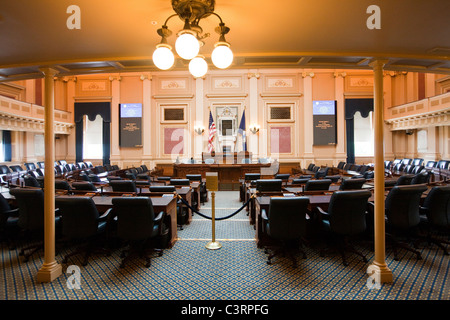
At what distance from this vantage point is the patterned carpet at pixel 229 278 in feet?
7.88

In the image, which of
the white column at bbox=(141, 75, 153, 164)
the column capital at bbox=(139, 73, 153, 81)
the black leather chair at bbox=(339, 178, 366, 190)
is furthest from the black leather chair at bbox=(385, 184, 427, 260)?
the column capital at bbox=(139, 73, 153, 81)

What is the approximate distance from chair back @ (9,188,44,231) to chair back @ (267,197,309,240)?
319 cm

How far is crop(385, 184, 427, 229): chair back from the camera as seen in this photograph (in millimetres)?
3109

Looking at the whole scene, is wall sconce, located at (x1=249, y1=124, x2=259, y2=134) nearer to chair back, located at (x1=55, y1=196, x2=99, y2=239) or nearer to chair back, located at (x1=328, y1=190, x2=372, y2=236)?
chair back, located at (x1=328, y1=190, x2=372, y2=236)

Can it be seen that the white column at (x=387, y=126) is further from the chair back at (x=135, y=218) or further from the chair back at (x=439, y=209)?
the chair back at (x=135, y=218)

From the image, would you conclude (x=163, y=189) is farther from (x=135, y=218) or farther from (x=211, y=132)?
(x=211, y=132)

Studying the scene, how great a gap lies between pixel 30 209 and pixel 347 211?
14.4 feet

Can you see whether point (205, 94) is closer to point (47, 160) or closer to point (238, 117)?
point (238, 117)

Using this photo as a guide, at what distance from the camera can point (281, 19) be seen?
82.1 inches

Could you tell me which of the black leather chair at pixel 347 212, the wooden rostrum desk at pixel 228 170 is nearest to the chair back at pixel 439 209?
the black leather chair at pixel 347 212

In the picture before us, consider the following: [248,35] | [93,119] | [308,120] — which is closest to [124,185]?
[248,35]

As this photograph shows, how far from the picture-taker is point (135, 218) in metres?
3.00

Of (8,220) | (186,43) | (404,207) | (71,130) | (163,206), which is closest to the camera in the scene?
(186,43)

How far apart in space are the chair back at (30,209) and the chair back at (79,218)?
0.45m
